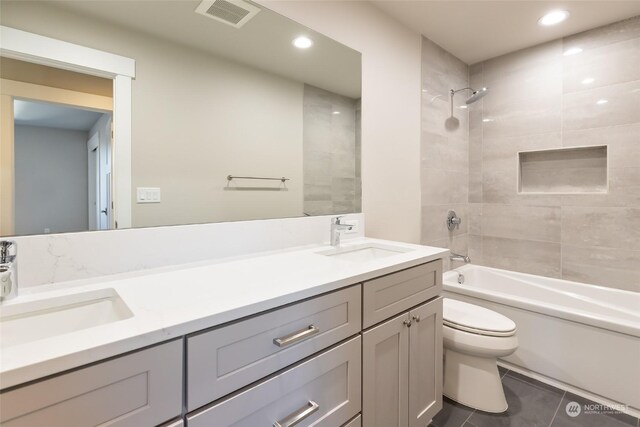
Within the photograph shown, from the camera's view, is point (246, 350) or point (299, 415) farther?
point (299, 415)

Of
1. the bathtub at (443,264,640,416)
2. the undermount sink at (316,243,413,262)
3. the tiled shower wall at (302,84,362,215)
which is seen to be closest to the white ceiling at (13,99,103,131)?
the tiled shower wall at (302,84,362,215)

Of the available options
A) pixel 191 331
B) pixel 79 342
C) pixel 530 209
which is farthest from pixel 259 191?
pixel 530 209

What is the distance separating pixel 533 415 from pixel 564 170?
185 centimetres

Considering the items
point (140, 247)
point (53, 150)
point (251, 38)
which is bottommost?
point (140, 247)

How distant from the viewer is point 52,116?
981mm

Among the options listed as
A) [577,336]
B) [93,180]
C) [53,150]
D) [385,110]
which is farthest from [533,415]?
[53,150]

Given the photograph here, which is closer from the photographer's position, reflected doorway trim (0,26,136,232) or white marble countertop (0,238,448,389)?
white marble countertop (0,238,448,389)

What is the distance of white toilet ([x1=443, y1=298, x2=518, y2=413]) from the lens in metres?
1.60

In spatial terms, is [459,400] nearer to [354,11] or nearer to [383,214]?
[383,214]

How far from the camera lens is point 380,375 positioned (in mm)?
1154

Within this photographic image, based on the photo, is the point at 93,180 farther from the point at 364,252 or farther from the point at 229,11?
the point at 364,252

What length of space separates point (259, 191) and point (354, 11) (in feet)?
4.27

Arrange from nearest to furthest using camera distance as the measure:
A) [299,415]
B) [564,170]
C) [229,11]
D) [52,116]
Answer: [299,415], [52,116], [229,11], [564,170]

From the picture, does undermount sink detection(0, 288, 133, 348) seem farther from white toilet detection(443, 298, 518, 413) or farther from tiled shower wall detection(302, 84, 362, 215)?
white toilet detection(443, 298, 518, 413)
